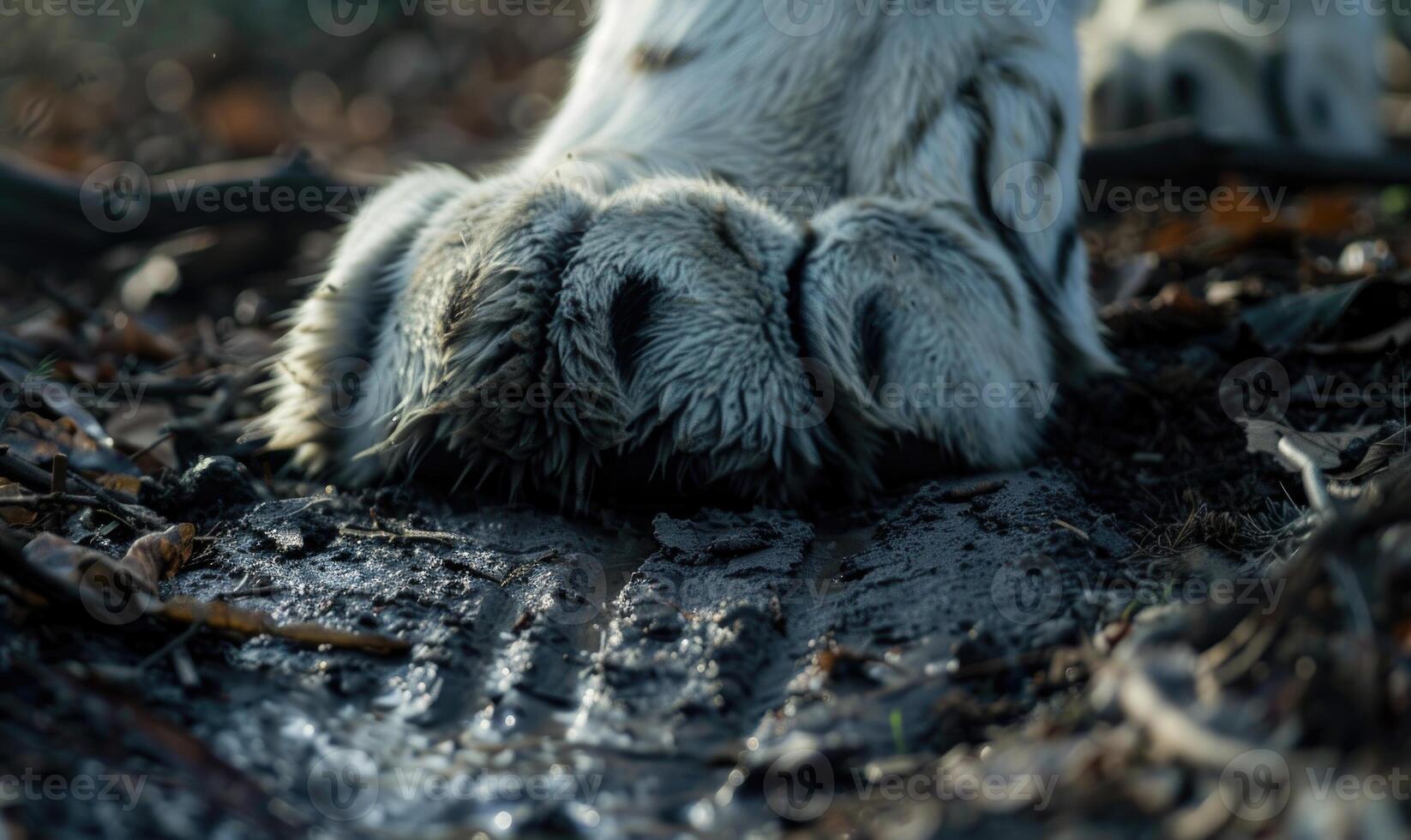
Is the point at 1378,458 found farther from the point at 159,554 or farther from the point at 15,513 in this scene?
the point at 15,513

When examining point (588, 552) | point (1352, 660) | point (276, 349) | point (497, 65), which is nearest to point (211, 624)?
point (588, 552)

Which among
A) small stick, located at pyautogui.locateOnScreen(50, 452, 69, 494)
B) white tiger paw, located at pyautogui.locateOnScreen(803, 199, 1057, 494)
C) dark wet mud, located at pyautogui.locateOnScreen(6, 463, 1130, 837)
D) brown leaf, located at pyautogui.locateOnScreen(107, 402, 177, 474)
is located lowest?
brown leaf, located at pyautogui.locateOnScreen(107, 402, 177, 474)

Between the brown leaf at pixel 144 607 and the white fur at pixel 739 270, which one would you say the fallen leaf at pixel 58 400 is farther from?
the brown leaf at pixel 144 607

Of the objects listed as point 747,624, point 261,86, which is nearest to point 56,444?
point 747,624

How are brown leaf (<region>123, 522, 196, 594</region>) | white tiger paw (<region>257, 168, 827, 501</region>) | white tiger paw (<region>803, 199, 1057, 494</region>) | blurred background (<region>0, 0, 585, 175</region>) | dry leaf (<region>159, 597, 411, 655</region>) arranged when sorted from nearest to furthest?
dry leaf (<region>159, 597, 411, 655</region>) < brown leaf (<region>123, 522, 196, 594</region>) < white tiger paw (<region>257, 168, 827, 501</region>) < white tiger paw (<region>803, 199, 1057, 494</region>) < blurred background (<region>0, 0, 585, 175</region>)

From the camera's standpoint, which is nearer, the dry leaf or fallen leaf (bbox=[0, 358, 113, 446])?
the dry leaf

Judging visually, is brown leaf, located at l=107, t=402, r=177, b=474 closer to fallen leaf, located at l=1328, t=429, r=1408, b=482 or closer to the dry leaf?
the dry leaf

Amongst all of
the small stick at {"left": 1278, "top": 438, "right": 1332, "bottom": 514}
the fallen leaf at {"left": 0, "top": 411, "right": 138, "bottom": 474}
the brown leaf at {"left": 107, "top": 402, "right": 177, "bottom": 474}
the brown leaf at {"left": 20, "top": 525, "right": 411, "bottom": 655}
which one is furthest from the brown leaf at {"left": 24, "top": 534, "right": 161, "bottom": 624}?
the small stick at {"left": 1278, "top": 438, "right": 1332, "bottom": 514}
